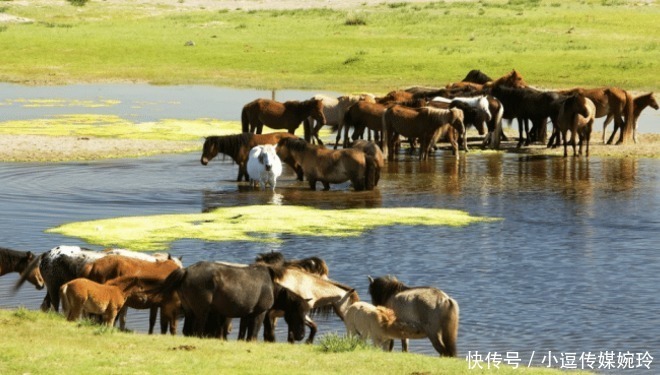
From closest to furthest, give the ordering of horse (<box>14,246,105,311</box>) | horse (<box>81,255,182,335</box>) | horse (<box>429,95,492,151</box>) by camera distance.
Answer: horse (<box>81,255,182,335</box>)
horse (<box>14,246,105,311</box>)
horse (<box>429,95,492,151</box>)

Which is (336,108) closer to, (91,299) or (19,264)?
(19,264)

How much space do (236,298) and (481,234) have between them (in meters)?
9.47

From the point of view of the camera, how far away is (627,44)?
214 ft

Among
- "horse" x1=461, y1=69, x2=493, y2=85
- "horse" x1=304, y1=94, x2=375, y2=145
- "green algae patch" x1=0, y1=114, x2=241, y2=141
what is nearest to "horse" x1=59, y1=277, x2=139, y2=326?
"horse" x1=304, y1=94, x2=375, y2=145

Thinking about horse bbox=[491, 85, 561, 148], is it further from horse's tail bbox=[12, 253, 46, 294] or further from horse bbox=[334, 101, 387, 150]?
horse's tail bbox=[12, 253, 46, 294]

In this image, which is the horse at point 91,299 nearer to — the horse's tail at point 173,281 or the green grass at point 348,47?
the horse's tail at point 173,281

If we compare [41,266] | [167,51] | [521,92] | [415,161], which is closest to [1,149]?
[415,161]

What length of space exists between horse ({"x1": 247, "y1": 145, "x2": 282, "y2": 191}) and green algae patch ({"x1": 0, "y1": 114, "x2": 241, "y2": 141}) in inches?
434

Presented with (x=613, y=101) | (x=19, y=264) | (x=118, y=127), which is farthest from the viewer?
(x=118, y=127)

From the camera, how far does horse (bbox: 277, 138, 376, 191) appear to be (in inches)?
1082

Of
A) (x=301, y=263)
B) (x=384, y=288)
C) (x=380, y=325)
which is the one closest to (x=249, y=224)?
(x=301, y=263)

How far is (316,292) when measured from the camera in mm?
14617

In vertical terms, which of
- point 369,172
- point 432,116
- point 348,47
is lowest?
point 369,172

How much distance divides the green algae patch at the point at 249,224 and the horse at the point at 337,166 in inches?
101
